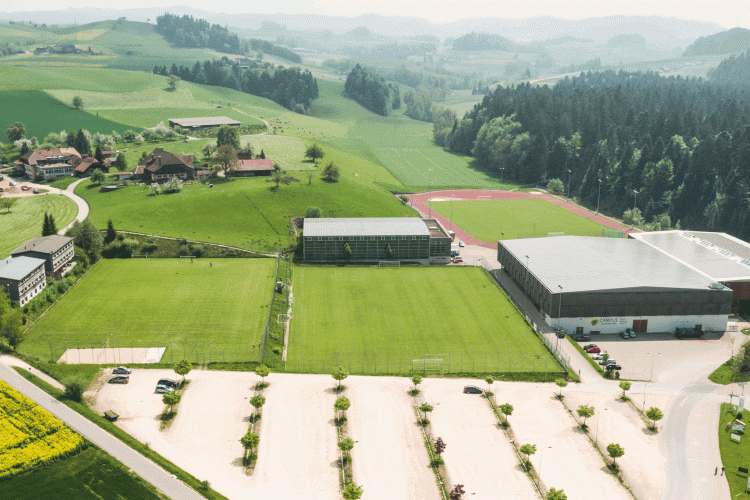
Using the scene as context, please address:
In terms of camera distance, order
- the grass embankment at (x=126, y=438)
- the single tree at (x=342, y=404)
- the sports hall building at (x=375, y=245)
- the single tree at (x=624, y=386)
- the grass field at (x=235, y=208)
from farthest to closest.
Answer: the grass field at (x=235, y=208) → the sports hall building at (x=375, y=245) → the single tree at (x=624, y=386) → the single tree at (x=342, y=404) → the grass embankment at (x=126, y=438)

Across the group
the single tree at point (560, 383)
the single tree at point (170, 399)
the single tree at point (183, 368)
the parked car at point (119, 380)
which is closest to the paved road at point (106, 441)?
the single tree at point (170, 399)

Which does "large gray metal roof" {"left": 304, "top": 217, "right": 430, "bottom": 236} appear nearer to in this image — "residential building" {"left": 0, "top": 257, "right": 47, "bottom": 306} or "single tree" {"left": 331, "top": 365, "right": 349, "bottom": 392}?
"residential building" {"left": 0, "top": 257, "right": 47, "bottom": 306}

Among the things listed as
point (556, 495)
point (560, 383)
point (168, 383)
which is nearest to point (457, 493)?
point (556, 495)

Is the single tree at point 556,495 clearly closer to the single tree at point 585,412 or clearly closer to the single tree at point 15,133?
the single tree at point 585,412

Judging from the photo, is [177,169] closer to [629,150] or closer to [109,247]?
[109,247]

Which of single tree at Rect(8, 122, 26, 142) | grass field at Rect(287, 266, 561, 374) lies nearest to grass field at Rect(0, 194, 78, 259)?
grass field at Rect(287, 266, 561, 374)

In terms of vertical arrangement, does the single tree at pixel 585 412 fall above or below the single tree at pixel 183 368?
below

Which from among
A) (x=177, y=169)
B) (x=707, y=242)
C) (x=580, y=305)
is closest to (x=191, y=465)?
(x=580, y=305)

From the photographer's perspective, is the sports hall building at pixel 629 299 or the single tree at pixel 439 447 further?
the sports hall building at pixel 629 299
